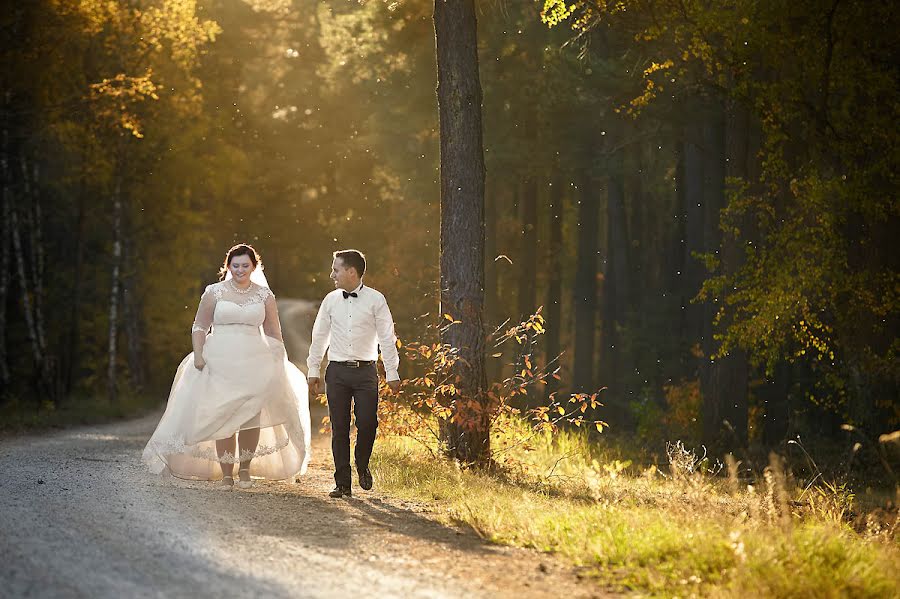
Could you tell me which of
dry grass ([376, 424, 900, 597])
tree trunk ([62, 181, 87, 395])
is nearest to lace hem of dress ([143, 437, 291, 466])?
dry grass ([376, 424, 900, 597])

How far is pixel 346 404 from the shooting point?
1122 cm

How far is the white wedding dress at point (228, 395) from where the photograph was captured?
37.7 feet

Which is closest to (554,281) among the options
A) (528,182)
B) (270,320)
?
(528,182)

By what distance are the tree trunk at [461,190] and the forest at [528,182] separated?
1.39 ft

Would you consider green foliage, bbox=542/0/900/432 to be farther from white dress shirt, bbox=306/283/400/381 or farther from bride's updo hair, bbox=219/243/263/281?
white dress shirt, bbox=306/283/400/381

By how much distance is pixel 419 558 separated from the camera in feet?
26.3

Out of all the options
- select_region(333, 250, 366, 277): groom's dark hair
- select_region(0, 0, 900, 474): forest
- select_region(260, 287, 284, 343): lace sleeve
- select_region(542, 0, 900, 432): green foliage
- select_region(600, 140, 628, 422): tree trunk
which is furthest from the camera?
select_region(600, 140, 628, 422): tree trunk

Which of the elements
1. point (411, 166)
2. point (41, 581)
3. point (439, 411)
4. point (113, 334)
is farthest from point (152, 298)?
point (41, 581)

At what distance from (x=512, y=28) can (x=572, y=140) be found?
4259 mm

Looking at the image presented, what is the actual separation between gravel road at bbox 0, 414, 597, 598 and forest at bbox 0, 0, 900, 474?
349 centimetres

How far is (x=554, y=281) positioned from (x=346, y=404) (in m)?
26.0

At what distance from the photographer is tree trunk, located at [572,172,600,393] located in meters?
33.6

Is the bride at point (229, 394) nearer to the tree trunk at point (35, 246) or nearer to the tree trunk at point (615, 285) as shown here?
the tree trunk at point (35, 246)

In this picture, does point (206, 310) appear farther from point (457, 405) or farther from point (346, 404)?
point (457, 405)
